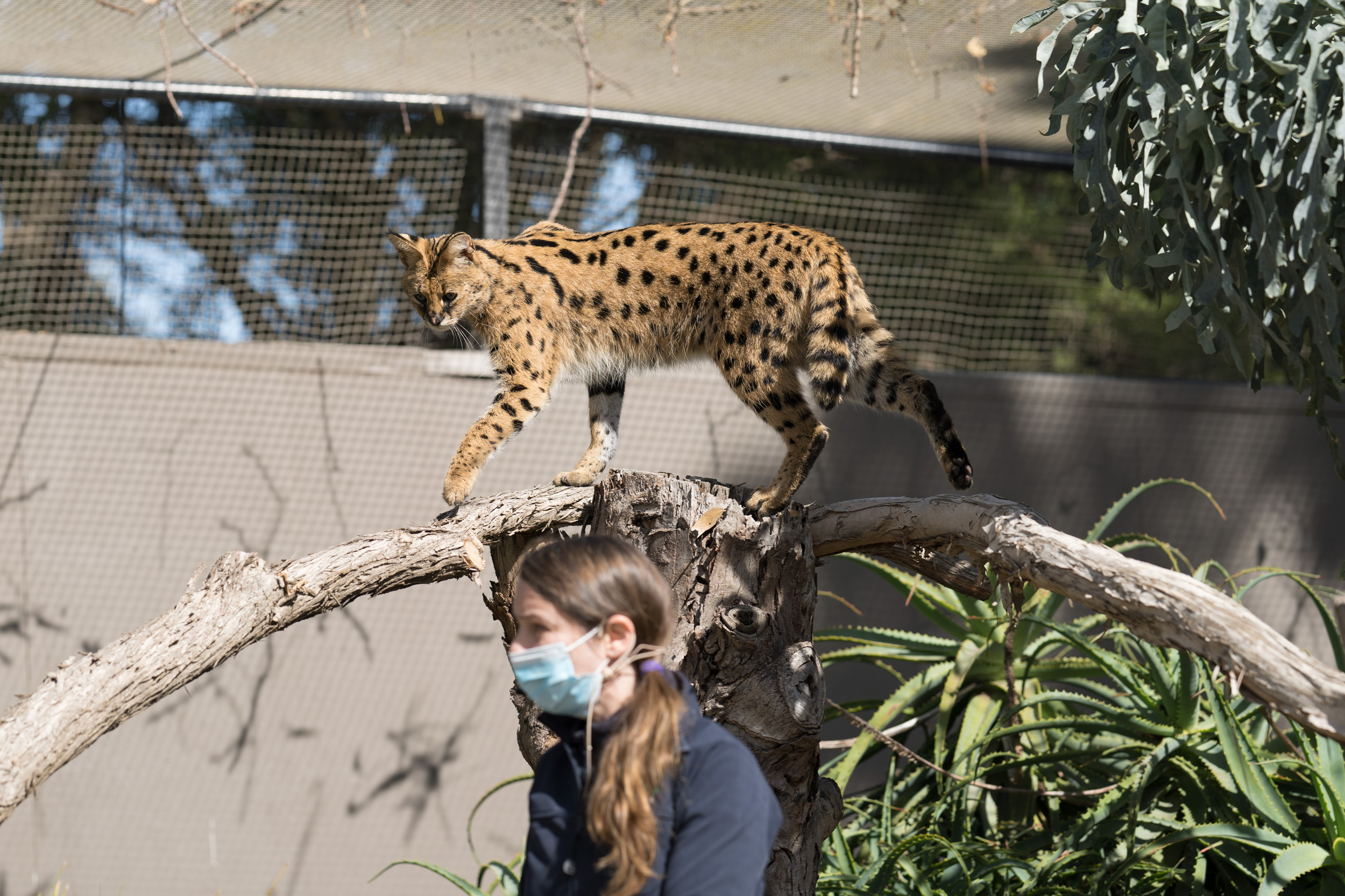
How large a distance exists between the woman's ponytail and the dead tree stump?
109 cm

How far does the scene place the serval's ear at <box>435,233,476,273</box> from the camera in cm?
402

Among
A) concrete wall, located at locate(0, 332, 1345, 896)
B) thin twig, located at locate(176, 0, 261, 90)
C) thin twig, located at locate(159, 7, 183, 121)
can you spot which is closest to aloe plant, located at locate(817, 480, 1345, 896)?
concrete wall, located at locate(0, 332, 1345, 896)

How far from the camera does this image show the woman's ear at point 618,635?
68.3 inches

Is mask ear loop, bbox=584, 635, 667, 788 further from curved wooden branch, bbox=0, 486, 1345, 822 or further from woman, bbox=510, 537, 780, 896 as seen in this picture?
curved wooden branch, bbox=0, 486, 1345, 822

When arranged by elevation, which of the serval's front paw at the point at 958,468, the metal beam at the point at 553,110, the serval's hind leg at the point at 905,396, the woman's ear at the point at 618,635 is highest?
the metal beam at the point at 553,110

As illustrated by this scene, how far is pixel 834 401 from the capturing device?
11.5 ft

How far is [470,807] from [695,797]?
436 cm

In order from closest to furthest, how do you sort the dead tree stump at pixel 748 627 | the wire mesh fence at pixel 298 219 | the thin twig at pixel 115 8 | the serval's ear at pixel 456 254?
1. the dead tree stump at pixel 748 627
2. the serval's ear at pixel 456 254
3. the thin twig at pixel 115 8
4. the wire mesh fence at pixel 298 219

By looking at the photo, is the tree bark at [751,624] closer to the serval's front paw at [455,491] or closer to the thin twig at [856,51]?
the serval's front paw at [455,491]

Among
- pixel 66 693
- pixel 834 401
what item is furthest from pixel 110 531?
pixel 834 401

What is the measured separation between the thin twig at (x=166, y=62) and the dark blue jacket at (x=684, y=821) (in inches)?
165

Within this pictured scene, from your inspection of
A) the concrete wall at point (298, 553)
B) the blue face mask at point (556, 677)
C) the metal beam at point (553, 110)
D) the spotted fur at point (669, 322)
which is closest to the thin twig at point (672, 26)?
the metal beam at point (553, 110)

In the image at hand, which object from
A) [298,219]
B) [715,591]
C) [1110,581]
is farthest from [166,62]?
[1110,581]

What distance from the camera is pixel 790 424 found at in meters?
3.55
